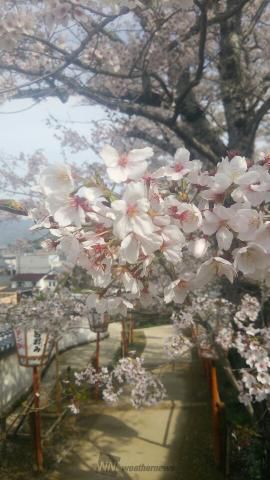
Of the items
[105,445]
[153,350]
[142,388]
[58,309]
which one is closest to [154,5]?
[142,388]

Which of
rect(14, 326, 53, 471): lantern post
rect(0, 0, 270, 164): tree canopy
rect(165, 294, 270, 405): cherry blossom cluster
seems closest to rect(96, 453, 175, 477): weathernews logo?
rect(14, 326, 53, 471): lantern post

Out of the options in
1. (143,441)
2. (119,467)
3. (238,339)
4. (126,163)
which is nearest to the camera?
(126,163)

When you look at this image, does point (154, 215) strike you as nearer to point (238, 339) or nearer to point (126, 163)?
point (126, 163)

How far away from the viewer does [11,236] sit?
12203mm

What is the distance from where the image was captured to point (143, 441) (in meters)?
5.68

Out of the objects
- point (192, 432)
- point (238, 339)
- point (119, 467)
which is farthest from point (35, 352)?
point (192, 432)

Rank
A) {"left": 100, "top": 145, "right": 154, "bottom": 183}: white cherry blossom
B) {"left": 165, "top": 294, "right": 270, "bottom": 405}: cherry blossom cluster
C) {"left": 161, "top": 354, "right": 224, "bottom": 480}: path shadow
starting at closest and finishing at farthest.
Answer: {"left": 100, "top": 145, "right": 154, "bottom": 183}: white cherry blossom, {"left": 165, "top": 294, "right": 270, "bottom": 405}: cherry blossom cluster, {"left": 161, "top": 354, "right": 224, "bottom": 480}: path shadow

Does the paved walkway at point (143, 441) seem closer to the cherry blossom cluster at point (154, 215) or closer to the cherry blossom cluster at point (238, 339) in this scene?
the cherry blossom cluster at point (238, 339)

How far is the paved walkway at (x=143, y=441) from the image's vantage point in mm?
4891

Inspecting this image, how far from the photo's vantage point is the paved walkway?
489cm

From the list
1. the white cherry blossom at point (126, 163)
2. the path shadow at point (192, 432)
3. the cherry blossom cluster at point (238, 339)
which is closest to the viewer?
the white cherry blossom at point (126, 163)

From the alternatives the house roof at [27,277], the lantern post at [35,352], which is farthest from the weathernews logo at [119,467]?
the house roof at [27,277]

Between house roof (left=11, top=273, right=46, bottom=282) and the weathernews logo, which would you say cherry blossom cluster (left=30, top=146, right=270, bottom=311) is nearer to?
the weathernews logo

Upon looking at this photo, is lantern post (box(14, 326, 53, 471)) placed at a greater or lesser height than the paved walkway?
greater
